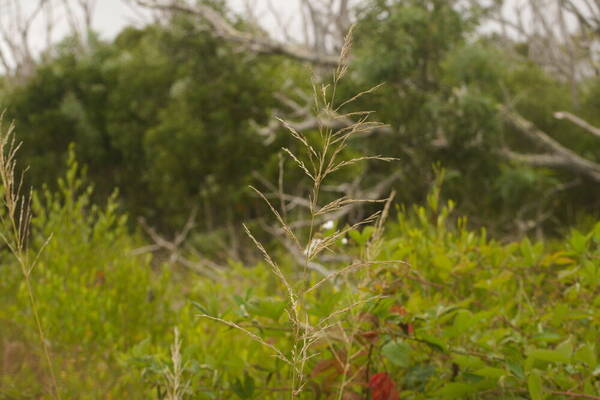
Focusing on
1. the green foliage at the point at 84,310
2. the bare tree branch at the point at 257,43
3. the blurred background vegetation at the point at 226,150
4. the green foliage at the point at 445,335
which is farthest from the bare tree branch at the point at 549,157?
the green foliage at the point at 445,335

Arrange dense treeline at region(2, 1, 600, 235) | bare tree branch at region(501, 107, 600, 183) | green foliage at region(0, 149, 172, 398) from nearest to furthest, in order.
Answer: green foliage at region(0, 149, 172, 398), dense treeline at region(2, 1, 600, 235), bare tree branch at region(501, 107, 600, 183)

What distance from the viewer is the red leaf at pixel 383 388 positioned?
181cm

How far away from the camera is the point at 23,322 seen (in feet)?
12.7

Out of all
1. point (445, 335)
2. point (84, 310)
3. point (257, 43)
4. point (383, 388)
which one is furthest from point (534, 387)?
point (257, 43)

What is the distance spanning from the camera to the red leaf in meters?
1.81

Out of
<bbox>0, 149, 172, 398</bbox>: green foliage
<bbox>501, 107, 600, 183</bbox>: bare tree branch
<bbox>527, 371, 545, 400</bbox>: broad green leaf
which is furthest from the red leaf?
<bbox>501, 107, 600, 183</bbox>: bare tree branch

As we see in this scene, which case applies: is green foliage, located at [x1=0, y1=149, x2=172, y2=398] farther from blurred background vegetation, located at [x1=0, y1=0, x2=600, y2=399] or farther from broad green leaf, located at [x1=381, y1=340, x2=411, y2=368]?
broad green leaf, located at [x1=381, y1=340, x2=411, y2=368]

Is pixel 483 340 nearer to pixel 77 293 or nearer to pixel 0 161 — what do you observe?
pixel 0 161

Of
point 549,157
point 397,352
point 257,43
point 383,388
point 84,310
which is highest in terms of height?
point 257,43

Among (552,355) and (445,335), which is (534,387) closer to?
(552,355)

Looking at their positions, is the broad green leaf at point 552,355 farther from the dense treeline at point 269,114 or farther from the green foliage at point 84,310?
the dense treeline at point 269,114

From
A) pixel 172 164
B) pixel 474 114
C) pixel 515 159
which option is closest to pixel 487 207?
pixel 515 159

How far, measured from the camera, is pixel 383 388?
182 centimetres

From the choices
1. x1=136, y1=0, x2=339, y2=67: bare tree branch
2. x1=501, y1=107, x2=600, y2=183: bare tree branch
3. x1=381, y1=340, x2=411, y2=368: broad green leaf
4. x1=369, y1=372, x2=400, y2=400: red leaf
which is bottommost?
x1=501, y1=107, x2=600, y2=183: bare tree branch
